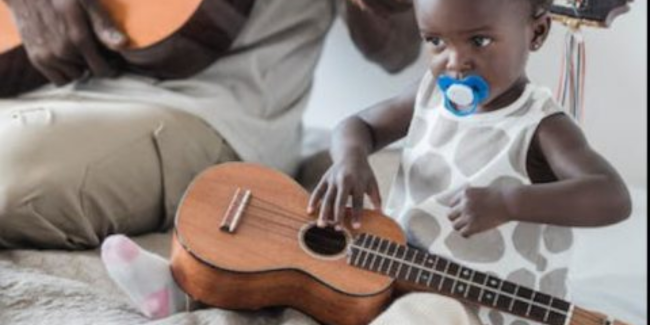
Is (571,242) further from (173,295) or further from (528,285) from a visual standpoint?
(173,295)

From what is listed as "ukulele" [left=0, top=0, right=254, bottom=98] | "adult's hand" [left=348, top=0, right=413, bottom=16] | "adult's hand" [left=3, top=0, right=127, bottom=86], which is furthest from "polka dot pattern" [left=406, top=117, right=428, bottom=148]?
"adult's hand" [left=3, top=0, right=127, bottom=86]

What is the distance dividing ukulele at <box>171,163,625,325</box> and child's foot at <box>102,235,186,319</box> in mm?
18

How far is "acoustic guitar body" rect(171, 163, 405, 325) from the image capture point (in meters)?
0.80

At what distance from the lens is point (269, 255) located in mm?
824

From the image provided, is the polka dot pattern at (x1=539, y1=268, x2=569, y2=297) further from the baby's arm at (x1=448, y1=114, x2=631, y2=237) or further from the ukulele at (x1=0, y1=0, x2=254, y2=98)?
the ukulele at (x1=0, y1=0, x2=254, y2=98)

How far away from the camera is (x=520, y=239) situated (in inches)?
33.3

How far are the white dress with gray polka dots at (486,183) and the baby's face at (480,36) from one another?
43mm

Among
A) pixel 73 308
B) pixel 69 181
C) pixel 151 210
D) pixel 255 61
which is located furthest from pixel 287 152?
pixel 73 308

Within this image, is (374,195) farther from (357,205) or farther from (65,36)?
(65,36)

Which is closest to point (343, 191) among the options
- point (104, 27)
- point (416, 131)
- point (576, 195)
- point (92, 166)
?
point (416, 131)

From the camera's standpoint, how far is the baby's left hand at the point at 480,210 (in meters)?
0.78

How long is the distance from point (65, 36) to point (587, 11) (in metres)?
0.72

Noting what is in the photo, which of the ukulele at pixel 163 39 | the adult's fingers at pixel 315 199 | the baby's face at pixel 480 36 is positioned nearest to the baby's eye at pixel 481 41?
the baby's face at pixel 480 36

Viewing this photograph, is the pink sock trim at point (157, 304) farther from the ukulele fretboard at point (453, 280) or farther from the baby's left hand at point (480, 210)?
the baby's left hand at point (480, 210)
